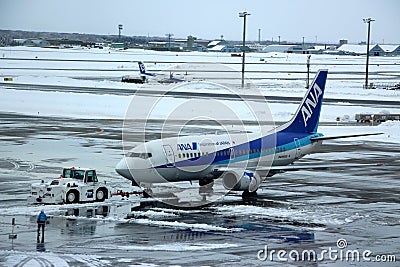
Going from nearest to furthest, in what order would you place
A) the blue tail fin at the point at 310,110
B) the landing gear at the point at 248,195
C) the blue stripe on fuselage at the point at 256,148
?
the blue stripe on fuselage at the point at 256,148 < the landing gear at the point at 248,195 < the blue tail fin at the point at 310,110

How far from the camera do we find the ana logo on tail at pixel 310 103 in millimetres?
55500

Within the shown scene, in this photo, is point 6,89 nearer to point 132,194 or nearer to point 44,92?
point 44,92

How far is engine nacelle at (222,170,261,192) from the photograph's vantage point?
47.9m

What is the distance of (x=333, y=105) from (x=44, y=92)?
1604 inches

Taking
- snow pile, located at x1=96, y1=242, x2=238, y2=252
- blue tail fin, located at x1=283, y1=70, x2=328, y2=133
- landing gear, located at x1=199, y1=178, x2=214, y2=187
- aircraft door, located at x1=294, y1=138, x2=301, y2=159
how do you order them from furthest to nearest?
blue tail fin, located at x1=283, y1=70, x2=328, y2=133
aircraft door, located at x1=294, y1=138, x2=301, y2=159
landing gear, located at x1=199, y1=178, x2=214, y2=187
snow pile, located at x1=96, y1=242, x2=238, y2=252

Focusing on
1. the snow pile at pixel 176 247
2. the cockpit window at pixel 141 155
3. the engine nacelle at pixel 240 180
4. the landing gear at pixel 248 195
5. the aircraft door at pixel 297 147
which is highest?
the cockpit window at pixel 141 155

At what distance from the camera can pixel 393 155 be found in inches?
2689

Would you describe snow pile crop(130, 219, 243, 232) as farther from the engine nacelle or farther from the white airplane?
the engine nacelle

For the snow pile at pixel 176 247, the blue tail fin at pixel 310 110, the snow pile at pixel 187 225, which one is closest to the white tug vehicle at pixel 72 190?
the snow pile at pixel 187 225

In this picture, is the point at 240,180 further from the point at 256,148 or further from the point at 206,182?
the point at 256,148

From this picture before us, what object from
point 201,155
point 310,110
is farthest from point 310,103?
point 201,155

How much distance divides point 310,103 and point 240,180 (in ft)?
35.5

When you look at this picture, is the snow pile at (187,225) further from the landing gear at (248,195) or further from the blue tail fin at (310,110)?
the blue tail fin at (310,110)

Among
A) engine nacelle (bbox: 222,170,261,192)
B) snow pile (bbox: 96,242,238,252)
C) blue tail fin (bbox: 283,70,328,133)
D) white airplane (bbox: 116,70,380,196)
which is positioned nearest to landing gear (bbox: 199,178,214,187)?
white airplane (bbox: 116,70,380,196)
